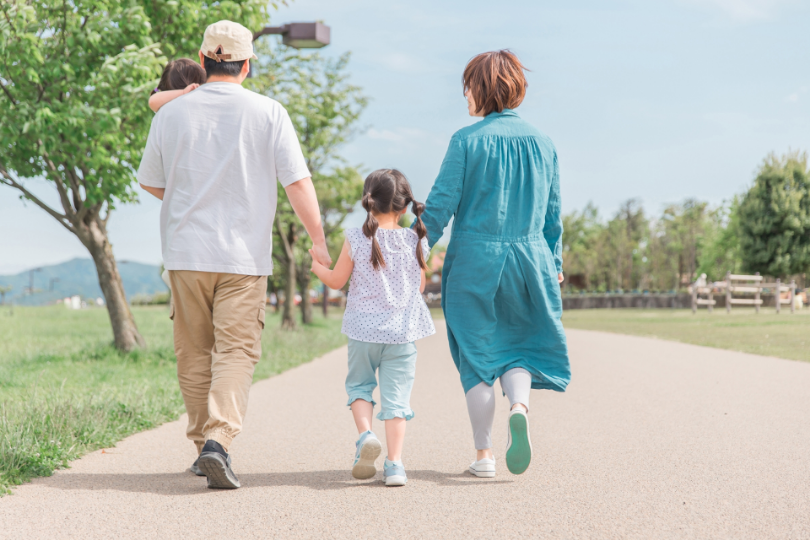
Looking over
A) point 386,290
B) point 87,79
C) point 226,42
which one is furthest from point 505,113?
point 87,79

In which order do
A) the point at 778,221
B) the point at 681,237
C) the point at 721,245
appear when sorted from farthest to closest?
the point at 681,237, the point at 721,245, the point at 778,221

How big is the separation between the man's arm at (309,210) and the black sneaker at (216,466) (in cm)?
99

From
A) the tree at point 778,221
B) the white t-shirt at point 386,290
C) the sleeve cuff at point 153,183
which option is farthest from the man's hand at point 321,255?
the tree at point 778,221

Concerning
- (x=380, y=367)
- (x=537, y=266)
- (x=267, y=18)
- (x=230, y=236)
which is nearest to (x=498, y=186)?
(x=537, y=266)

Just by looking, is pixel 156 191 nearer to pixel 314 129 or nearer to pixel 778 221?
pixel 314 129

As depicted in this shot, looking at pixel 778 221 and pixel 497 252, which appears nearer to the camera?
pixel 497 252

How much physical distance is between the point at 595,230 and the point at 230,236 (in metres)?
69.4

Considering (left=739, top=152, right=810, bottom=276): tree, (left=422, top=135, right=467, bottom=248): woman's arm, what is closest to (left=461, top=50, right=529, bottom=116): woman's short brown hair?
(left=422, top=135, right=467, bottom=248): woman's arm

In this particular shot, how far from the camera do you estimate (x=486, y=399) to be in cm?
354

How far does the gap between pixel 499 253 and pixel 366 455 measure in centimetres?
118

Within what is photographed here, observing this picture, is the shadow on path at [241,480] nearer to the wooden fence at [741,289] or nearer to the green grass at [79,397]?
the green grass at [79,397]

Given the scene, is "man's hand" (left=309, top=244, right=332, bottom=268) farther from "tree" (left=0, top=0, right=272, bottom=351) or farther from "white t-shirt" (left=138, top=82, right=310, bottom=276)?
"tree" (left=0, top=0, right=272, bottom=351)

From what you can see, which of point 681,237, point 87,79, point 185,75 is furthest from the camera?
point 681,237

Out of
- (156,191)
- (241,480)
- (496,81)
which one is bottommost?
(241,480)
